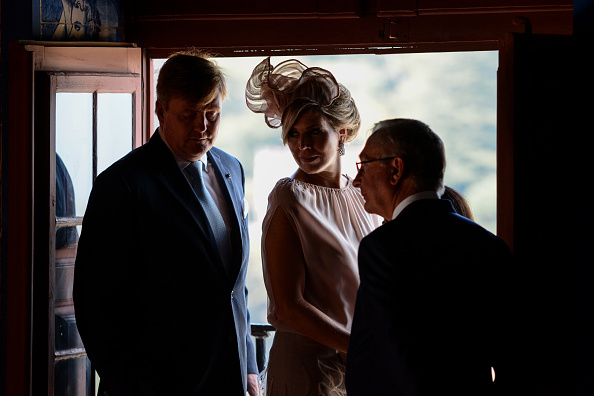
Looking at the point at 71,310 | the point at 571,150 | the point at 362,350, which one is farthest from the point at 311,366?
the point at 71,310

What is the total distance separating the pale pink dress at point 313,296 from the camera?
2.32m

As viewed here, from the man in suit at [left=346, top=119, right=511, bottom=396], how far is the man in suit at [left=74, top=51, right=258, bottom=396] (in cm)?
64

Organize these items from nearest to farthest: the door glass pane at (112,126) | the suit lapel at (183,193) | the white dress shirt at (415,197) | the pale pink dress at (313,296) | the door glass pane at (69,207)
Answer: the white dress shirt at (415,197)
the suit lapel at (183,193)
the pale pink dress at (313,296)
the door glass pane at (69,207)
the door glass pane at (112,126)

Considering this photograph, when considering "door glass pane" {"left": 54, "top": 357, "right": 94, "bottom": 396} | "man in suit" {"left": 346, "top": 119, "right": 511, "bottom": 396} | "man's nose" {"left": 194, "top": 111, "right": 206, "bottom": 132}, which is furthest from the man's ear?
"door glass pane" {"left": 54, "top": 357, "right": 94, "bottom": 396}

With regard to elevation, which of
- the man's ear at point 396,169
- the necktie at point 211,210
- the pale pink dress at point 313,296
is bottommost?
the pale pink dress at point 313,296

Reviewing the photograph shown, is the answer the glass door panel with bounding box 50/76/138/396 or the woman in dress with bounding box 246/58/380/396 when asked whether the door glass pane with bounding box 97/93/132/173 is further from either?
the woman in dress with bounding box 246/58/380/396

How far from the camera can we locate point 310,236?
2.34 m

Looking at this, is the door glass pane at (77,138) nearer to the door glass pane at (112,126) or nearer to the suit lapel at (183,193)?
the door glass pane at (112,126)

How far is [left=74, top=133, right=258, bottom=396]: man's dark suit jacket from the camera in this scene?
2.07 meters

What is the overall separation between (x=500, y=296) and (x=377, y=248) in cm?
35

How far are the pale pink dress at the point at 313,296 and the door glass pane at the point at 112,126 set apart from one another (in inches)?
47.3

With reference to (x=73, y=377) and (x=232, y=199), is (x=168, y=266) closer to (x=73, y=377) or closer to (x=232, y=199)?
(x=232, y=199)

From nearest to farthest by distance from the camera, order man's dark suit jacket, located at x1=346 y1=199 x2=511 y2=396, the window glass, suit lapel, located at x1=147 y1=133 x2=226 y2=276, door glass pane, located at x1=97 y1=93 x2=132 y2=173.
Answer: man's dark suit jacket, located at x1=346 y1=199 x2=511 y2=396, suit lapel, located at x1=147 y1=133 x2=226 y2=276, door glass pane, located at x1=97 y1=93 x2=132 y2=173, the window glass

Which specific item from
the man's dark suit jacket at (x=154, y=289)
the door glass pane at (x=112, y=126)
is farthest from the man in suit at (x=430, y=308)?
the door glass pane at (x=112, y=126)
